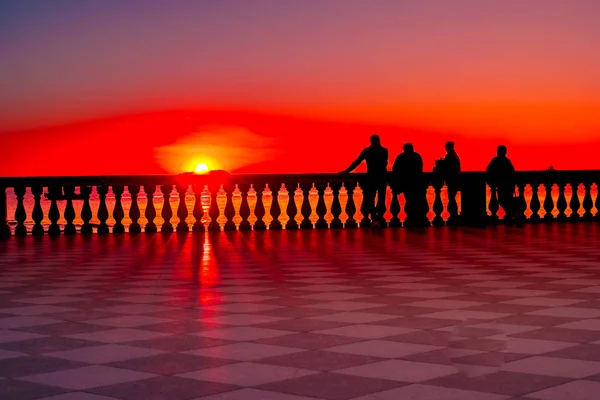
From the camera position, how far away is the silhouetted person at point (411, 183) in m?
20.8

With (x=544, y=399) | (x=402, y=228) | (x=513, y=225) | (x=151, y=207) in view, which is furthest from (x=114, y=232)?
(x=544, y=399)

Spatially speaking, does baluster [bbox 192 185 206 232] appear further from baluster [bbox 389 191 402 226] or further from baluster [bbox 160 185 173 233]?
baluster [bbox 389 191 402 226]

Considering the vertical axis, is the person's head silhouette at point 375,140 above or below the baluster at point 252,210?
above

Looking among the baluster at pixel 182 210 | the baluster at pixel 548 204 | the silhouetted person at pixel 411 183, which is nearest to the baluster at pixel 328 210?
the silhouetted person at pixel 411 183

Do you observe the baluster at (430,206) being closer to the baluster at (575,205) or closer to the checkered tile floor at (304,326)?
the baluster at (575,205)

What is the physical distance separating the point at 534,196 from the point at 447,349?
54.1 ft

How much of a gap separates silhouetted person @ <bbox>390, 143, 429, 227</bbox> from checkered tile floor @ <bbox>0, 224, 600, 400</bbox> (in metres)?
6.85

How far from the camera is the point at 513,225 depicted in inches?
818

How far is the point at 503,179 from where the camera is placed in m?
21.3

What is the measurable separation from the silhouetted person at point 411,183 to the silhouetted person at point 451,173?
1.29 ft

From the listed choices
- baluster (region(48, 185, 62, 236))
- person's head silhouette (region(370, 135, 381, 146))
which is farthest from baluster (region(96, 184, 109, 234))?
person's head silhouette (region(370, 135, 381, 146))

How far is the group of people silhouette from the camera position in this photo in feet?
68.0

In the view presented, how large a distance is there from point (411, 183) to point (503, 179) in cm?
185

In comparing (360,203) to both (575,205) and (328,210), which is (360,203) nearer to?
(328,210)
